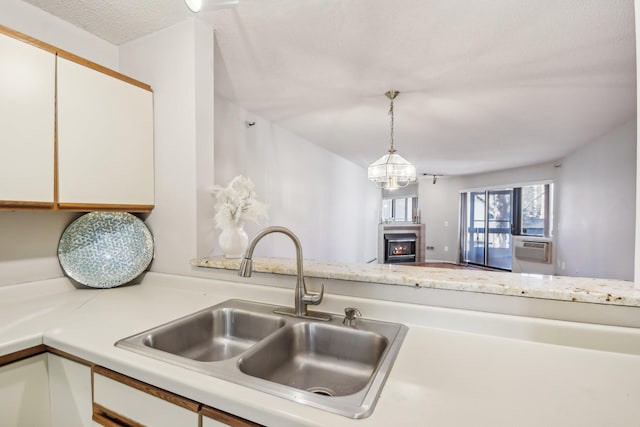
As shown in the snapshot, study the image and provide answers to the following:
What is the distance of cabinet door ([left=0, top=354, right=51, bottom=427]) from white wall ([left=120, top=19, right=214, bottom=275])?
688 millimetres

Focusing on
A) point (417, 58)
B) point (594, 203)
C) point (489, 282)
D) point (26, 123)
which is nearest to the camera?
point (489, 282)

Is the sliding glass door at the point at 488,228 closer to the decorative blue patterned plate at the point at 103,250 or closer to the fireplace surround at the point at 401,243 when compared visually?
the fireplace surround at the point at 401,243

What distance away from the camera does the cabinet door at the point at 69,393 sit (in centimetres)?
89

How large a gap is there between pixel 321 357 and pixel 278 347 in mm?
172

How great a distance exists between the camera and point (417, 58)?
1.97 meters

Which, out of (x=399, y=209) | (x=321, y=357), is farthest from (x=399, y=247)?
(x=321, y=357)

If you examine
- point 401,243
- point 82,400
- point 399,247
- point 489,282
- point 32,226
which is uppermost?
point 32,226

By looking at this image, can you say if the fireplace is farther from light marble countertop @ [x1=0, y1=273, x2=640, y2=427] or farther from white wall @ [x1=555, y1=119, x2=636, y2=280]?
light marble countertop @ [x1=0, y1=273, x2=640, y2=427]

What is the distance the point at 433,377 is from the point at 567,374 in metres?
0.35

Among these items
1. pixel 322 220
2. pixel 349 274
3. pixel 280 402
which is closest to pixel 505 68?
pixel 349 274

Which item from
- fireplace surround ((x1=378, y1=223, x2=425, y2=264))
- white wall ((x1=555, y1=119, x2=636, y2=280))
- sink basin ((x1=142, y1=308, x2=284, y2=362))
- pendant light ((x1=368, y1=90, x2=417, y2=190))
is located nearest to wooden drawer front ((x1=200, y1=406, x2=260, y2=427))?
sink basin ((x1=142, y1=308, x2=284, y2=362))

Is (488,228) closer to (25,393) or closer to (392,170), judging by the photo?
(392,170)

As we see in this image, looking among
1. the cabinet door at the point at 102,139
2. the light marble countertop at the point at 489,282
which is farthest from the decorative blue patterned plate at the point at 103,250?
the light marble countertop at the point at 489,282

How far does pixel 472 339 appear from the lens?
944mm
